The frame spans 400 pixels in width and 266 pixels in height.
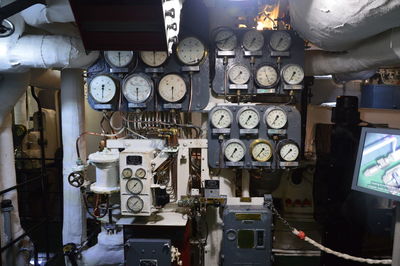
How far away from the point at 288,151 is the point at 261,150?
0.75 feet

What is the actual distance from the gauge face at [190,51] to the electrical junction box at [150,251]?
57.3 inches

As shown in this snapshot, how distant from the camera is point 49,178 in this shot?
4.15 meters

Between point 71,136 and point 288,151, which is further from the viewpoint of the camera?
point 71,136

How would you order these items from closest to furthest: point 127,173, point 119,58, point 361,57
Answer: point 361,57 → point 127,173 → point 119,58

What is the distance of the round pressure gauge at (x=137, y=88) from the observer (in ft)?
7.82

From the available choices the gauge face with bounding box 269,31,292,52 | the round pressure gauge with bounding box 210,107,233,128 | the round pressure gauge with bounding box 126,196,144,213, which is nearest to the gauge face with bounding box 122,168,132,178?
the round pressure gauge with bounding box 126,196,144,213

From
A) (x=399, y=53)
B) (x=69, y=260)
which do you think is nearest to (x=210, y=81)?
(x=399, y=53)

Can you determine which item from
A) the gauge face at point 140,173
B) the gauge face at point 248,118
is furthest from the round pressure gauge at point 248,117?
the gauge face at point 140,173

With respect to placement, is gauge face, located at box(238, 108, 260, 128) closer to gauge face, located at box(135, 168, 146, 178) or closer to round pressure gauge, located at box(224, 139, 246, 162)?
round pressure gauge, located at box(224, 139, 246, 162)

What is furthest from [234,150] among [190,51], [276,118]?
[190,51]

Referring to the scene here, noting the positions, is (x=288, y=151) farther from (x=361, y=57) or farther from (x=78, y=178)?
(x=78, y=178)

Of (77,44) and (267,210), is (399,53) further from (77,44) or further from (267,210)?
(77,44)

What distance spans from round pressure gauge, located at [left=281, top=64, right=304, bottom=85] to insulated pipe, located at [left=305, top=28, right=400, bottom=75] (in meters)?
0.20

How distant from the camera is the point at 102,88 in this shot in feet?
7.82
